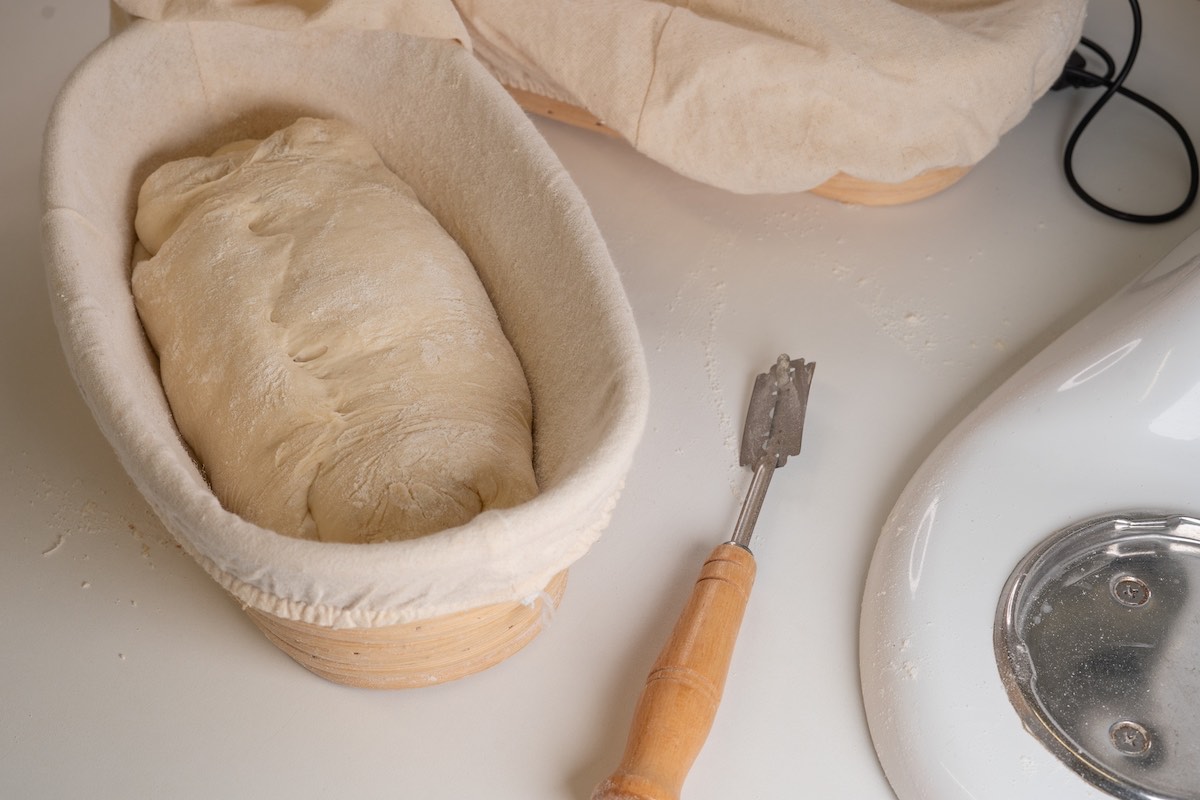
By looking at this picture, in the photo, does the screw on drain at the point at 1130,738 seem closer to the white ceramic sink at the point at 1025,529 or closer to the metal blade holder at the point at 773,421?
the white ceramic sink at the point at 1025,529

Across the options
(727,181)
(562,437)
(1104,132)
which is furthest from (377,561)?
(1104,132)

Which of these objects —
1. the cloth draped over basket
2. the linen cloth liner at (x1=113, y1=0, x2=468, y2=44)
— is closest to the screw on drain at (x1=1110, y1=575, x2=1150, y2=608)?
the cloth draped over basket

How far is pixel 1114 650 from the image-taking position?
0.71 m

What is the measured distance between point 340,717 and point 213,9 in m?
0.55

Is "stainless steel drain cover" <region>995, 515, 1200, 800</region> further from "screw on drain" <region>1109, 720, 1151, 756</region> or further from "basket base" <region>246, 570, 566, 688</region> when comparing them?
"basket base" <region>246, 570, 566, 688</region>

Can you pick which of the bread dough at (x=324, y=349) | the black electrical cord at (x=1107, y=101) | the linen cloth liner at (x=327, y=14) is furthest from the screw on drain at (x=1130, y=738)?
the linen cloth liner at (x=327, y=14)

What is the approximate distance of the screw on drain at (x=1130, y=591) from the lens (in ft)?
2.41

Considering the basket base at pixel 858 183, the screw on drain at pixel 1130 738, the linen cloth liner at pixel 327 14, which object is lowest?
the screw on drain at pixel 1130 738

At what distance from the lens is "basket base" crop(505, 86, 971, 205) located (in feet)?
3.21

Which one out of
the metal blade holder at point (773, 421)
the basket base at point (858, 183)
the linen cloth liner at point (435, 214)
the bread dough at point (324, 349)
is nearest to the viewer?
the linen cloth liner at point (435, 214)

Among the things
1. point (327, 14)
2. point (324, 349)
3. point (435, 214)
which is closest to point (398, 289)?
point (324, 349)

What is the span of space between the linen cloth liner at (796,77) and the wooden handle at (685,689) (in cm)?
37

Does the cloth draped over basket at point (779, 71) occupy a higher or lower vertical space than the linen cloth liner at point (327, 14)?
lower

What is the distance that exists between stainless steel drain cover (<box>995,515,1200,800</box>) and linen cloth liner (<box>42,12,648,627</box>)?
1.02 feet
